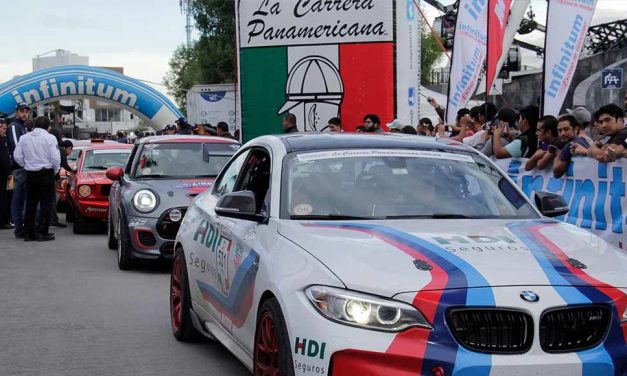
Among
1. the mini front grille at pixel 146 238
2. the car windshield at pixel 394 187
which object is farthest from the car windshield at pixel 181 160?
the car windshield at pixel 394 187

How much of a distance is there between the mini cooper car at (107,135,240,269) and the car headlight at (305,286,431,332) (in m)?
6.82

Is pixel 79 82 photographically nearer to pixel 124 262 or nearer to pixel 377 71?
pixel 377 71

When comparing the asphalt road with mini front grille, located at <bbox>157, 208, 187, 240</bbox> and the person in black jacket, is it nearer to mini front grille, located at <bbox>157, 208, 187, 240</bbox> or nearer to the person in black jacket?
mini front grille, located at <bbox>157, 208, 187, 240</bbox>

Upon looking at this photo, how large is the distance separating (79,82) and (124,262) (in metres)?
20.6

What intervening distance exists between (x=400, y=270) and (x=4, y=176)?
13473 millimetres

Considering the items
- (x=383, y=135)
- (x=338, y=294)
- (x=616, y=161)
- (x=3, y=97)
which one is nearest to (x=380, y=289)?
(x=338, y=294)

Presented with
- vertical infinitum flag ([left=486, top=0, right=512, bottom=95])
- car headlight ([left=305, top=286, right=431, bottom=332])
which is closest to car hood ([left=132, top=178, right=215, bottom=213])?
vertical infinitum flag ([left=486, top=0, right=512, bottom=95])

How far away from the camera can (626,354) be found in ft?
13.9

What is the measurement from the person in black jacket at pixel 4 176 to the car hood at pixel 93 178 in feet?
4.10

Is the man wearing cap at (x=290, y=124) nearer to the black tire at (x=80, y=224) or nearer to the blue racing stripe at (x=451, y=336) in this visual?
the black tire at (x=80, y=224)

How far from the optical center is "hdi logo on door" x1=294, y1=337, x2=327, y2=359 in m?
4.20

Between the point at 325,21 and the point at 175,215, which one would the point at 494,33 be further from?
the point at 175,215

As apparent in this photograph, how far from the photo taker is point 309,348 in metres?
4.29

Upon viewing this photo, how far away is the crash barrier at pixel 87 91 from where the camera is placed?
97.3 feet
